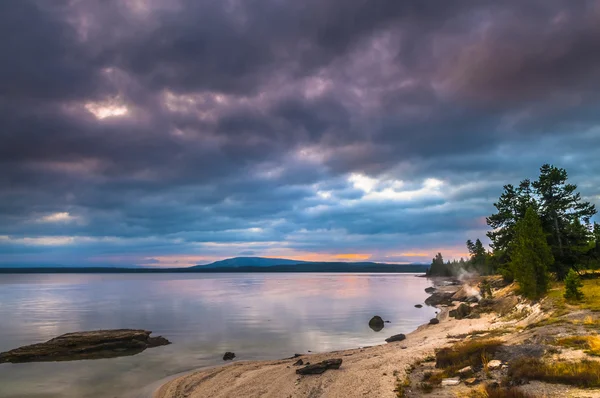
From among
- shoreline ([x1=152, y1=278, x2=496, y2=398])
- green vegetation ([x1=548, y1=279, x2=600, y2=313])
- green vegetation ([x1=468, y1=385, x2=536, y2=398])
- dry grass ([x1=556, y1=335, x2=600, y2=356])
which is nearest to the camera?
green vegetation ([x1=468, y1=385, x2=536, y2=398])

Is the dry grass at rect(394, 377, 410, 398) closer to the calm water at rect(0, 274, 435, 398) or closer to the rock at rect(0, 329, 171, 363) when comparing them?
the calm water at rect(0, 274, 435, 398)

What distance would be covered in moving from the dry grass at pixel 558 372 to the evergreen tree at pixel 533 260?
A: 28.4 metres

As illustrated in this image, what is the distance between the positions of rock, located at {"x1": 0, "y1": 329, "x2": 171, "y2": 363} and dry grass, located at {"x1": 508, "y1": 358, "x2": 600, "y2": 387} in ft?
135

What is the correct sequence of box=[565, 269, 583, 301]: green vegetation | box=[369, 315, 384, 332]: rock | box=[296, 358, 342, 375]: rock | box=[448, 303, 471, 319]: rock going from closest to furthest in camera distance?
1. box=[296, 358, 342, 375]: rock
2. box=[565, 269, 583, 301]: green vegetation
3. box=[448, 303, 471, 319]: rock
4. box=[369, 315, 384, 332]: rock

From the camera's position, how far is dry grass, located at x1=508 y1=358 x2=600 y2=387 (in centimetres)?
1747

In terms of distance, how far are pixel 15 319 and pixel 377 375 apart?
261 ft

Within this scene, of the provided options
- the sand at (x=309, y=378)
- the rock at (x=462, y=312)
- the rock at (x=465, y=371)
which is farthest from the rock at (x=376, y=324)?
the rock at (x=465, y=371)

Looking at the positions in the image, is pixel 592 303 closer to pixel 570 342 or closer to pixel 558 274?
pixel 570 342

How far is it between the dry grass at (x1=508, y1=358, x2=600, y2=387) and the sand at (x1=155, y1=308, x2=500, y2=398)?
7.19m

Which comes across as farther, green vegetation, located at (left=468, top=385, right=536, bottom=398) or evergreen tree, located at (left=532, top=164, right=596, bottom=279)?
evergreen tree, located at (left=532, top=164, right=596, bottom=279)

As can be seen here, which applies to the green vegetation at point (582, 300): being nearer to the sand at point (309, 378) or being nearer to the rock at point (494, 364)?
the sand at point (309, 378)

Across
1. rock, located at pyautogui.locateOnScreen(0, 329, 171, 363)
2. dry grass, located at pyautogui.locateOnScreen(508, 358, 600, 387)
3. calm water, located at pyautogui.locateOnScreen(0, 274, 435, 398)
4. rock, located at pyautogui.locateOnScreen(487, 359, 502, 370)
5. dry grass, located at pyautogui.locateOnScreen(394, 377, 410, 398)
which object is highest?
dry grass, located at pyautogui.locateOnScreen(508, 358, 600, 387)

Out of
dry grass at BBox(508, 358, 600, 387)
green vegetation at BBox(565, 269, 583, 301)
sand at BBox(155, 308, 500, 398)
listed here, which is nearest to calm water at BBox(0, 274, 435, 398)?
sand at BBox(155, 308, 500, 398)

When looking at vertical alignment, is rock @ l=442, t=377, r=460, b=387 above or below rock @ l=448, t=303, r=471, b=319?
above
